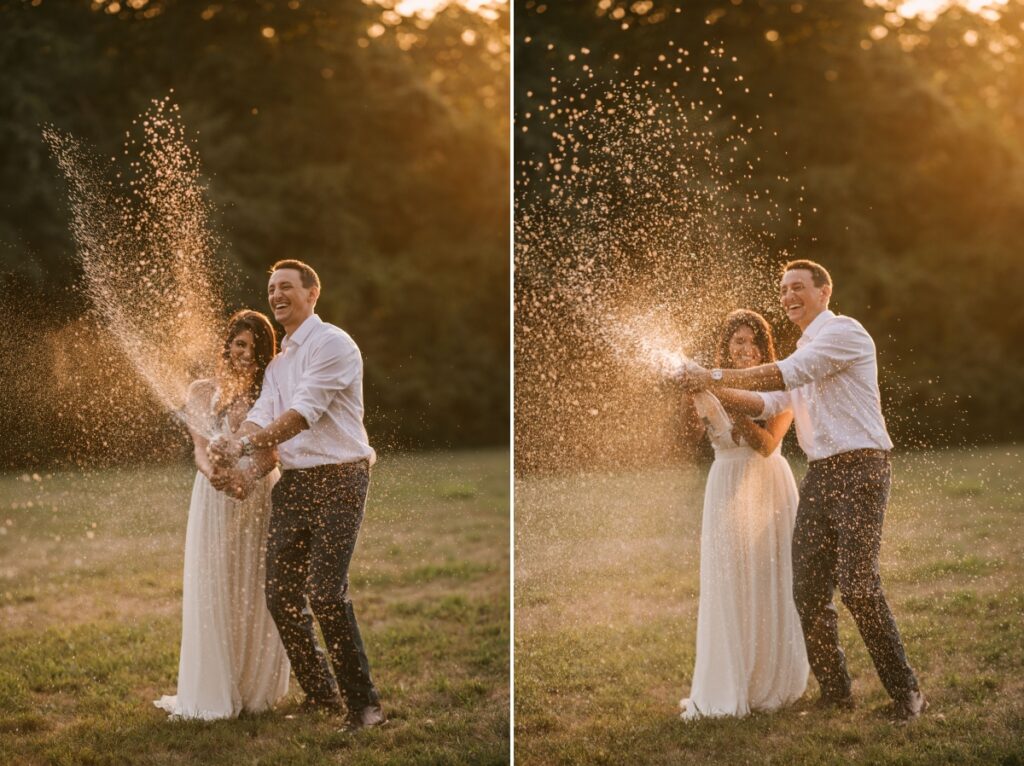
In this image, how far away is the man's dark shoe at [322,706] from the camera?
4055mm

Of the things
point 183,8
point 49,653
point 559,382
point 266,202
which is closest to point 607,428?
point 559,382

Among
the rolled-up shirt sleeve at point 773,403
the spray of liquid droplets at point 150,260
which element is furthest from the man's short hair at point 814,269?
the spray of liquid droplets at point 150,260

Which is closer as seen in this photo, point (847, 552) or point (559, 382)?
point (847, 552)

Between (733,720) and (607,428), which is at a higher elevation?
(607,428)

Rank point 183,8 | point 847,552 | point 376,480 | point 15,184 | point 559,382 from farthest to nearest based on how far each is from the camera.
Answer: point 183,8
point 15,184
point 559,382
point 376,480
point 847,552

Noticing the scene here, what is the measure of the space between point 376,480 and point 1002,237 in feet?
9.57

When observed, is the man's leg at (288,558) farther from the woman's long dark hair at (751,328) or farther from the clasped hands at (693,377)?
the woman's long dark hair at (751,328)

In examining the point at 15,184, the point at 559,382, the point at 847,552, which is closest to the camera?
the point at 847,552

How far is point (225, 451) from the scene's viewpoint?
3.97 meters

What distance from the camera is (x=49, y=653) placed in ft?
15.0

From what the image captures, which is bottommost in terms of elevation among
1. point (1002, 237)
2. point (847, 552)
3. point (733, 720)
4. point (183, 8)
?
point (733, 720)

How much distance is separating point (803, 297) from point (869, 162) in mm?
1383

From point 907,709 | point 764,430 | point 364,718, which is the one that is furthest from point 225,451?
point 907,709

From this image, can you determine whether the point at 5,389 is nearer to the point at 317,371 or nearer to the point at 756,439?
the point at 317,371
